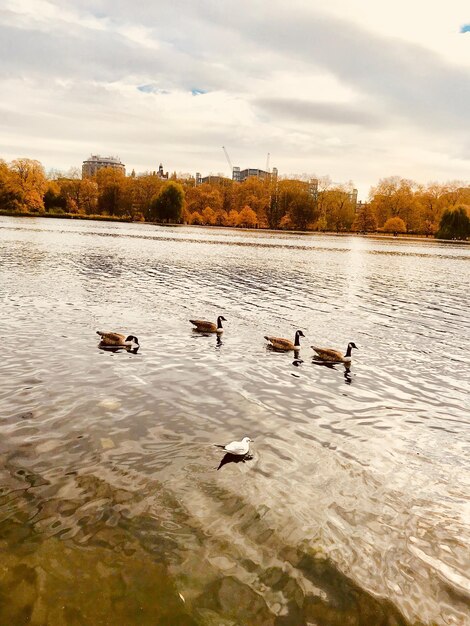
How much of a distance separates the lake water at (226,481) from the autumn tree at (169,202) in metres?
127

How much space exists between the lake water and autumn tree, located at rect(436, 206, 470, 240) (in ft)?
453

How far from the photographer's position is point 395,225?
15812 cm

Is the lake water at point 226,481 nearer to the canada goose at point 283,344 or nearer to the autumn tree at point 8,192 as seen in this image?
the canada goose at point 283,344

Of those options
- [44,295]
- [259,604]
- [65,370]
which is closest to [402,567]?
[259,604]

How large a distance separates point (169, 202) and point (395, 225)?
3092 inches

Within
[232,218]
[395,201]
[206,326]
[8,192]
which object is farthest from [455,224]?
[206,326]

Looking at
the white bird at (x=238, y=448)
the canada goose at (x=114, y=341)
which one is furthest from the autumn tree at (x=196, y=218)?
the white bird at (x=238, y=448)

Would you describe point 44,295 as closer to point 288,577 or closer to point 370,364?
point 370,364

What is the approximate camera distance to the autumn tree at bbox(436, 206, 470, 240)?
140250 millimetres

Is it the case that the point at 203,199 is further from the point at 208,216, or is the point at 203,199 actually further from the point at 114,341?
the point at 114,341

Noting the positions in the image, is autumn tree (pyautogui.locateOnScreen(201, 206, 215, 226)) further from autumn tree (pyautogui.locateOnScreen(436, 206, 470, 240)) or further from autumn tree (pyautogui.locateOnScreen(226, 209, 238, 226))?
autumn tree (pyautogui.locateOnScreen(436, 206, 470, 240))

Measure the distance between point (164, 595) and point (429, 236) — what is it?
185 metres

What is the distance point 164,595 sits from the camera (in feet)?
19.3

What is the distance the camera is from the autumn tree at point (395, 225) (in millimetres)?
157462
